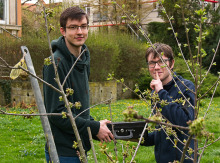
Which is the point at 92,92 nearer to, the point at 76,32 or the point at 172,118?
the point at 76,32

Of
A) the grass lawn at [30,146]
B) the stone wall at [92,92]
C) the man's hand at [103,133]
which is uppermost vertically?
the man's hand at [103,133]

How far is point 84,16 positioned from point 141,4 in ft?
85.3

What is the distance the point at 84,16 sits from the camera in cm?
280

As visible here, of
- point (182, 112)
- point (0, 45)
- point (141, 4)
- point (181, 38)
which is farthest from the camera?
point (141, 4)

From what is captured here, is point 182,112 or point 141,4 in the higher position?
point 141,4

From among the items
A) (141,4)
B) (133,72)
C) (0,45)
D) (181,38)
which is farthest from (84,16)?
(141,4)

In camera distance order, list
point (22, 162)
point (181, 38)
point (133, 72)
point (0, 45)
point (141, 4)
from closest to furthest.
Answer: point (22, 162) < point (0, 45) < point (133, 72) < point (181, 38) < point (141, 4)

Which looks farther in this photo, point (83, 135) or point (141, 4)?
point (141, 4)

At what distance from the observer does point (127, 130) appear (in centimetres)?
227

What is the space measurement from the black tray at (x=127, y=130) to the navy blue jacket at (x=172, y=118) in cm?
25

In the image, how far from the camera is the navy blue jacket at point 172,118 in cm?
243

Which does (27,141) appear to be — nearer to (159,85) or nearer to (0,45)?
(159,85)

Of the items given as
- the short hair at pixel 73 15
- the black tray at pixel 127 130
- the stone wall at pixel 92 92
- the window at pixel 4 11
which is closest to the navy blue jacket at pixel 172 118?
the black tray at pixel 127 130

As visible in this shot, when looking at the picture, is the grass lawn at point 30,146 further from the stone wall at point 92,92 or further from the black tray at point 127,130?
the stone wall at point 92,92
